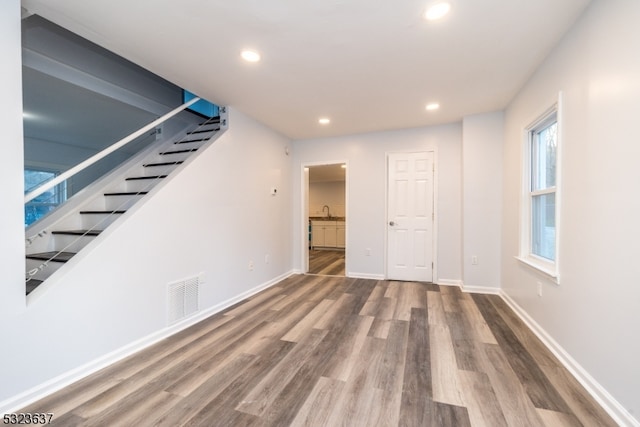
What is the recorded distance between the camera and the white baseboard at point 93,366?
1636mm

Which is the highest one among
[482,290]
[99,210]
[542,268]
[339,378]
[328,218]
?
[99,210]

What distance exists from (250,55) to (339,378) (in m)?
2.60

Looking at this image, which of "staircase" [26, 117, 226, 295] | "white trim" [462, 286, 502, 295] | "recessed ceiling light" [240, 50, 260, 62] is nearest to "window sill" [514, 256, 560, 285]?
"white trim" [462, 286, 502, 295]

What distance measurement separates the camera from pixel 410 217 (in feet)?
14.8

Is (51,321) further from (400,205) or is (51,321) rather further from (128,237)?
(400,205)

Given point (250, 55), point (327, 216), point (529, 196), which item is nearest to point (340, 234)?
point (327, 216)

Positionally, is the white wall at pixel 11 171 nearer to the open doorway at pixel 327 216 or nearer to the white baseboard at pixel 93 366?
the white baseboard at pixel 93 366

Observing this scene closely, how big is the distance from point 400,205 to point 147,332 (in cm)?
373

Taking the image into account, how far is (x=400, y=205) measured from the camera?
4566 mm

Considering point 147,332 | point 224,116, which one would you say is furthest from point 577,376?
point 224,116

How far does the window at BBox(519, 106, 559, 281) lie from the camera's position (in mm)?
2506

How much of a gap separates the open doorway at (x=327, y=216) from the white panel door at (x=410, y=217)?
81.0 inches

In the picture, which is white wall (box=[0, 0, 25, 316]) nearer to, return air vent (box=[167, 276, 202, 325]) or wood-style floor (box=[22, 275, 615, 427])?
wood-style floor (box=[22, 275, 615, 427])

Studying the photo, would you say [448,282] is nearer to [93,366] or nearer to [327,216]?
[93,366]
